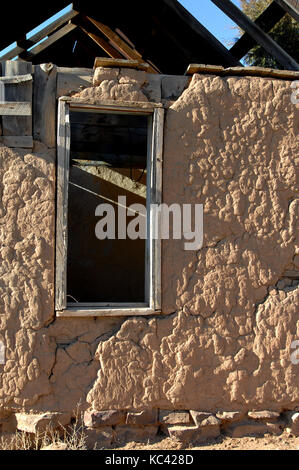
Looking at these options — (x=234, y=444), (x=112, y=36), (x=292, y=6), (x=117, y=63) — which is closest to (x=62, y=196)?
(x=117, y=63)

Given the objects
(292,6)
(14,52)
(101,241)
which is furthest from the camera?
(101,241)

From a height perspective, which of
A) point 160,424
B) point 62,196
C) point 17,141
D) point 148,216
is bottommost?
point 160,424

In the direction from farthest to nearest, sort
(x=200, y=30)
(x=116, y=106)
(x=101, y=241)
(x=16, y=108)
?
1. (x=101, y=241)
2. (x=200, y=30)
3. (x=116, y=106)
4. (x=16, y=108)

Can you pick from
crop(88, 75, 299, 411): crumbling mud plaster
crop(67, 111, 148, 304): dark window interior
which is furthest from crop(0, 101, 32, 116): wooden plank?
crop(67, 111, 148, 304): dark window interior

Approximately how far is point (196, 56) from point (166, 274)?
2.93m

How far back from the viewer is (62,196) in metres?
3.76

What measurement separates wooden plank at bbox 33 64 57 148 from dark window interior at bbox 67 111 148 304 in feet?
8.43

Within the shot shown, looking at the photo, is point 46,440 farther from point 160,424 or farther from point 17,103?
point 17,103

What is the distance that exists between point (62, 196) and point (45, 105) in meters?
0.69

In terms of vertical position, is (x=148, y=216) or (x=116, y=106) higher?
(x=116, y=106)

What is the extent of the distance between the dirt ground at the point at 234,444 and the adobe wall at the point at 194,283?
224mm

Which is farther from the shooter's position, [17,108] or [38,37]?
[38,37]

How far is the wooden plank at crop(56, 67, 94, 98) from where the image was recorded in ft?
12.5

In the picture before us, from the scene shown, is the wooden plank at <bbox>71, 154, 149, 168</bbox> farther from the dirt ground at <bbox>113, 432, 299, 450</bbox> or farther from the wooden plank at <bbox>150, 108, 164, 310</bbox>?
the dirt ground at <bbox>113, 432, 299, 450</bbox>
